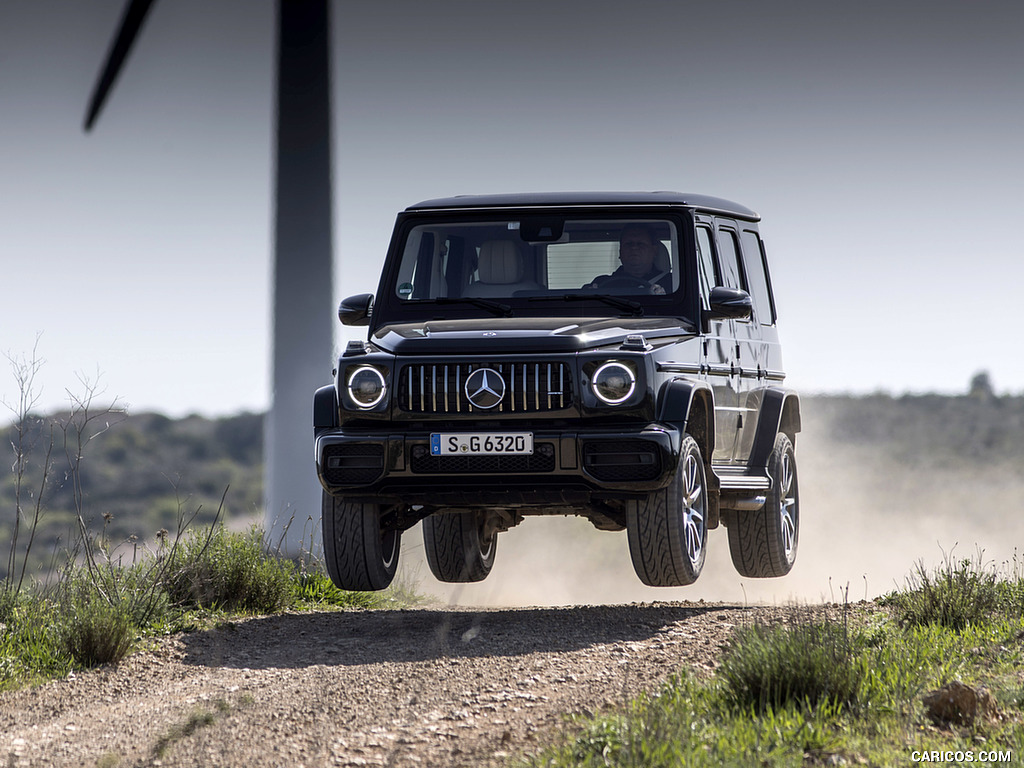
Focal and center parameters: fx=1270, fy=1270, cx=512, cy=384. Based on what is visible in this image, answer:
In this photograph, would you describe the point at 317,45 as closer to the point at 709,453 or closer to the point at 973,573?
the point at 709,453

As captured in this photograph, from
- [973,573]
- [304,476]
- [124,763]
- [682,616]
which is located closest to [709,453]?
[682,616]

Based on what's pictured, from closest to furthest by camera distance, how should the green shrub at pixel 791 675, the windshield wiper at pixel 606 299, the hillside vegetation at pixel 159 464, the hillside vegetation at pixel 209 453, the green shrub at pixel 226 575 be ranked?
the green shrub at pixel 791 675
the windshield wiper at pixel 606 299
the hillside vegetation at pixel 209 453
the green shrub at pixel 226 575
the hillside vegetation at pixel 159 464

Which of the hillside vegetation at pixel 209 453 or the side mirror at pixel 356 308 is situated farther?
the side mirror at pixel 356 308

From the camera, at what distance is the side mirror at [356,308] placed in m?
8.53

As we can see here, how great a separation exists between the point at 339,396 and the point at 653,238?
2.39 m

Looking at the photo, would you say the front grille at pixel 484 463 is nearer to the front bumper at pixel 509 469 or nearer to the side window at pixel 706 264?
the front bumper at pixel 509 469

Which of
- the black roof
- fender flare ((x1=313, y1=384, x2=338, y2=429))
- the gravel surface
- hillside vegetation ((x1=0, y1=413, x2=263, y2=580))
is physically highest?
the black roof

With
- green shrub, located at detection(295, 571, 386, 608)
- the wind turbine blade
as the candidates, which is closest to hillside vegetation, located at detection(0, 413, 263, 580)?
the wind turbine blade

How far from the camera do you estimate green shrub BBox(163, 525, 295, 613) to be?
29.2ft

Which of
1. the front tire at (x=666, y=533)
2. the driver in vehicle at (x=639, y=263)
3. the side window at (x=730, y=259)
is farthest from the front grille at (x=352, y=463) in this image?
the side window at (x=730, y=259)

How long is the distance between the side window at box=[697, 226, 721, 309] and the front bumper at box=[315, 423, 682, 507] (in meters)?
1.43

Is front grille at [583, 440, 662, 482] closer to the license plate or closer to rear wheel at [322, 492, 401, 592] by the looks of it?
the license plate

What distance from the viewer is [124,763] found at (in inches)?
197

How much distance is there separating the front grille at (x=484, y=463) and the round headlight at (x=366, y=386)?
40 centimetres
